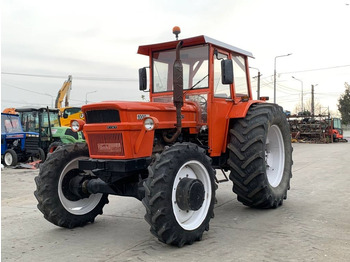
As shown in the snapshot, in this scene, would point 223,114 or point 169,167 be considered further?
point 223,114

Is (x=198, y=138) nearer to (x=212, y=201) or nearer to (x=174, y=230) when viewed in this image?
(x=212, y=201)

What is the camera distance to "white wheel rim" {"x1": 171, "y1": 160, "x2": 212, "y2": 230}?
171 inches

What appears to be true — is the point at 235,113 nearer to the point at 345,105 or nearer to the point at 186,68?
the point at 186,68

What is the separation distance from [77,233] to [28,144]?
1076cm

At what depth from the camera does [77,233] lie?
5023 mm

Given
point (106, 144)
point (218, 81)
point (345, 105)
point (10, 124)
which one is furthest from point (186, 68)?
point (345, 105)

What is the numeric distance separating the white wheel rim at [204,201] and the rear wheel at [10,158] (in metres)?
11.1

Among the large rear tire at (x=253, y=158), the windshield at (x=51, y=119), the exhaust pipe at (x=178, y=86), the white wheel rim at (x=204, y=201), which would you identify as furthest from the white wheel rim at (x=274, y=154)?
the windshield at (x=51, y=119)

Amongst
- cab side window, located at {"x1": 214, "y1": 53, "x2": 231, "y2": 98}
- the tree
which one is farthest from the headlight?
the tree

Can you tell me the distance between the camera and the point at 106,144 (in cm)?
468

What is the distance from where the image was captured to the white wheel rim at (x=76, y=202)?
202 inches

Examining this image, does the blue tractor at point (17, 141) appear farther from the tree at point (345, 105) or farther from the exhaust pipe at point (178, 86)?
the tree at point (345, 105)

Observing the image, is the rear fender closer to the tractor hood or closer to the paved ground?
the tractor hood

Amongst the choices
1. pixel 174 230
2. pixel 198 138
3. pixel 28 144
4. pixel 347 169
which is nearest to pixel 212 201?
pixel 174 230
